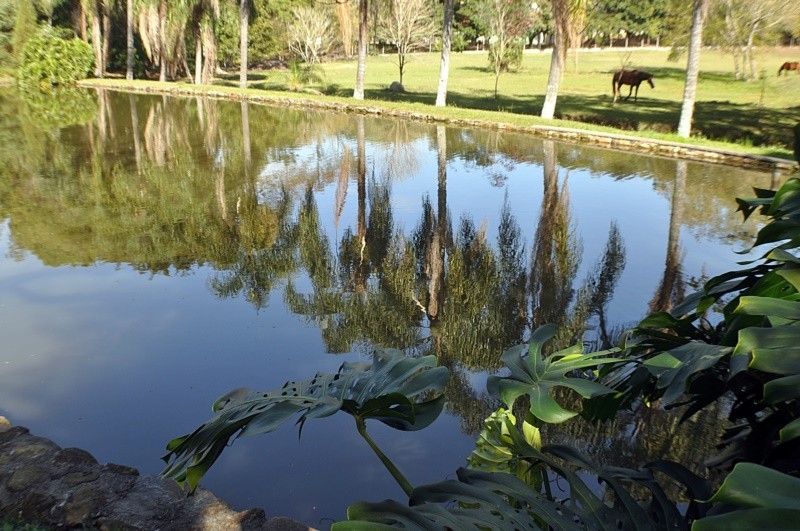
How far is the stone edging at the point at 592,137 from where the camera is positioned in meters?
13.6

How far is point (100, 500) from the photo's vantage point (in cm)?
309

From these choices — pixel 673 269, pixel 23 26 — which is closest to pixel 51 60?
pixel 23 26

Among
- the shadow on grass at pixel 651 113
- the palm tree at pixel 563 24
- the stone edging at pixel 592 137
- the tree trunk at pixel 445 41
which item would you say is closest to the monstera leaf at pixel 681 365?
the stone edging at pixel 592 137

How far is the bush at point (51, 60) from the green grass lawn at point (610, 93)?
6380 mm

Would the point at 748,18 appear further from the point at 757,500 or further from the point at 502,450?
the point at 757,500

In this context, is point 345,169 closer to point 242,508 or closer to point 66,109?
point 242,508

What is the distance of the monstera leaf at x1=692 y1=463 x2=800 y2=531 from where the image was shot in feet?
2.45

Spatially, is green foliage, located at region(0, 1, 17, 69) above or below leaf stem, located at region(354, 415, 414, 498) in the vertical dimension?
above

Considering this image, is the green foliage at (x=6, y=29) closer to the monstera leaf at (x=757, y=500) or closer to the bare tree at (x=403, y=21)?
the bare tree at (x=403, y=21)

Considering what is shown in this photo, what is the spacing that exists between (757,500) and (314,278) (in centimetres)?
640

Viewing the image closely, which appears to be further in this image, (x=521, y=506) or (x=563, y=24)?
(x=563, y=24)

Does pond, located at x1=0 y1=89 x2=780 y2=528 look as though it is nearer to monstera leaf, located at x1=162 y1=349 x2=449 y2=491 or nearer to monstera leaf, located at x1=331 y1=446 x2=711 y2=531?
monstera leaf, located at x1=162 y1=349 x2=449 y2=491

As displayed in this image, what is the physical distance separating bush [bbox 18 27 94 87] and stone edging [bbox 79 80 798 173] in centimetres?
762

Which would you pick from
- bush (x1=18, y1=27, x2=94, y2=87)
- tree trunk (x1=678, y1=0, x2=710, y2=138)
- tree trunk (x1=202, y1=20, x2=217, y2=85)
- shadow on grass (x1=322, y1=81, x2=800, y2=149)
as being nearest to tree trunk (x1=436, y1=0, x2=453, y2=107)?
shadow on grass (x1=322, y1=81, x2=800, y2=149)
